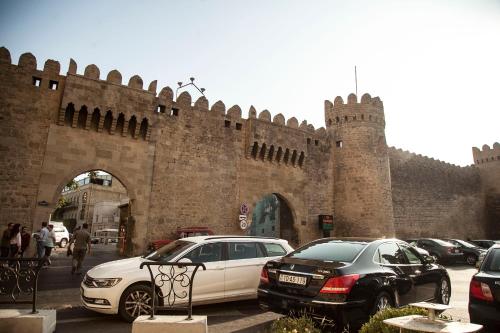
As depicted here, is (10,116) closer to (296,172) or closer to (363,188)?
(296,172)

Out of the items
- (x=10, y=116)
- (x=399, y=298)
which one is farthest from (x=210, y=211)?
(x=399, y=298)

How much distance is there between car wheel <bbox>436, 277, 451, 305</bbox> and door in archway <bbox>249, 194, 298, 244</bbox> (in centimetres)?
1256

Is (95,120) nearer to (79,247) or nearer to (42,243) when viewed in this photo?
(42,243)

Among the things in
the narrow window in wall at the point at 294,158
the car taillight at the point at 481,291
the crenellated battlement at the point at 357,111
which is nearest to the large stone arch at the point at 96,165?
the narrow window in wall at the point at 294,158

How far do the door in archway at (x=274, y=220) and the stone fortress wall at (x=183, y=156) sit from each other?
72 cm

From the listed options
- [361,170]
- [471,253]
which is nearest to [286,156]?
[361,170]

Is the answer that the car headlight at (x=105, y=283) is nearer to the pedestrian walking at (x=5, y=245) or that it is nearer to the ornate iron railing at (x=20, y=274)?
the ornate iron railing at (x=20, y=274)

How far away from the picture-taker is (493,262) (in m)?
5.00

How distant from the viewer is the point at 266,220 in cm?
2658

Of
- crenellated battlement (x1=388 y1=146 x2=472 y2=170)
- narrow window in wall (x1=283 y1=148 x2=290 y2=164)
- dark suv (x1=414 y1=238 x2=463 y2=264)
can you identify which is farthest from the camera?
crenellated battlement (x1=388 y1=146 x2=472 y2=170)

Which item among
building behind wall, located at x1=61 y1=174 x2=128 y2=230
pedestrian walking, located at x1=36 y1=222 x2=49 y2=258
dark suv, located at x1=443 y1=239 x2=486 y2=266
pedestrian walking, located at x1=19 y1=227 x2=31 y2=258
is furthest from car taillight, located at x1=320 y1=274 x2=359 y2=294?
building behind wall, located at x1=61 y1=174 x2=128 y2=230

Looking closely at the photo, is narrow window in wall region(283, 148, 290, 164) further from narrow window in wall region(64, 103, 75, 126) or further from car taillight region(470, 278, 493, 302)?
car taillight region(470, 278, 493, 302)

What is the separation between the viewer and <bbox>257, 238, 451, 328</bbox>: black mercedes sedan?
4.34 m

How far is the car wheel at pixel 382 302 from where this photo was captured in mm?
4672
